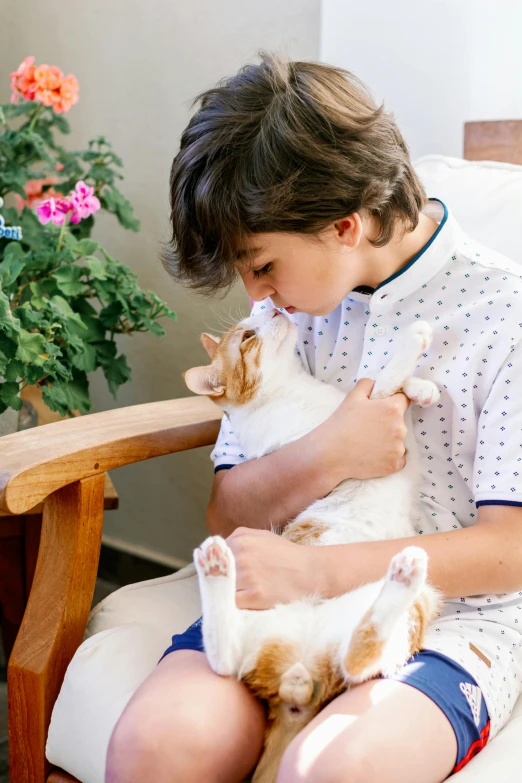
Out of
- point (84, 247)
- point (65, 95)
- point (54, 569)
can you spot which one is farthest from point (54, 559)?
point (65, 95)

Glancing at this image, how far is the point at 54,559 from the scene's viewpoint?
1.04 metres

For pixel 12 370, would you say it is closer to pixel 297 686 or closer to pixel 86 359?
pixel 86 359

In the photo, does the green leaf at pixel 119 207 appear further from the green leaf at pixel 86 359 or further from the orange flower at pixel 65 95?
the green leaf at pixel 86 359

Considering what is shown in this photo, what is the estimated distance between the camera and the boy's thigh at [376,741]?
2.34 feet

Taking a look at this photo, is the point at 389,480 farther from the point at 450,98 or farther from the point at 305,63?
the point at 450,98

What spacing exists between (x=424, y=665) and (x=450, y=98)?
1.16m

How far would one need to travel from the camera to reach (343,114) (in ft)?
3.08

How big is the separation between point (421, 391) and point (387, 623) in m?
0.33

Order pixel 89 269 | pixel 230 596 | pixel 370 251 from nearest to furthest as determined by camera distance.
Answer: pixel 230 596, pixel 370 251, pixel 89 269

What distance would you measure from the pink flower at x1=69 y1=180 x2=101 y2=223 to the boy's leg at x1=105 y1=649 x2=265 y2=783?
1028 millimetres

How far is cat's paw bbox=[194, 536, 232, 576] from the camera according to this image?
0.80 m

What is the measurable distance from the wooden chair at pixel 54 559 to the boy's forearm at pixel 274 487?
0.46ft

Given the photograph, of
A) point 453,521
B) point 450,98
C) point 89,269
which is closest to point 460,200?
point 450,98

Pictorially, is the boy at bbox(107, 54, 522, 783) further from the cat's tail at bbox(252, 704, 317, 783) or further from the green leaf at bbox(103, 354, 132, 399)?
the green leaf at bbox(103, 354, 132, 399)
